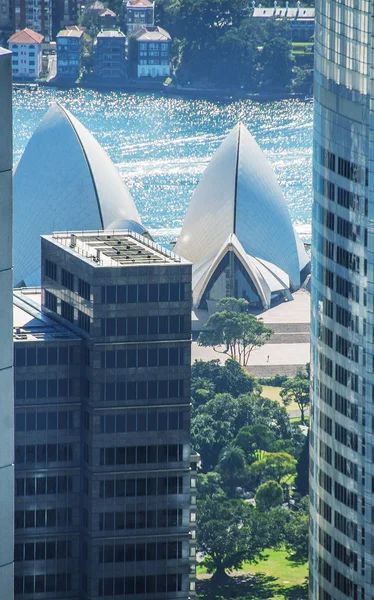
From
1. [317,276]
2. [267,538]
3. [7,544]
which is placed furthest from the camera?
[267,538]

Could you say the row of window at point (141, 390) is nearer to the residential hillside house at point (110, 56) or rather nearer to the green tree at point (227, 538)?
the green tree at point (227, 538)

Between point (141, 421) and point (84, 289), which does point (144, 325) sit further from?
point (141, 421)

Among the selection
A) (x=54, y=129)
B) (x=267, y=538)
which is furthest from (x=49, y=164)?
(x=267, y=538)

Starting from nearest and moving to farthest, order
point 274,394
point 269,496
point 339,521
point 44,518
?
point 339,521 < point 44,518 < point 269,496 < point 274,394

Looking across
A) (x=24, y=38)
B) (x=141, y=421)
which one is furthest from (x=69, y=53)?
(x=141, y=421)

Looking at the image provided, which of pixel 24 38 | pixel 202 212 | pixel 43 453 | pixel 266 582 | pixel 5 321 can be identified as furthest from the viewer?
pixel 24 38

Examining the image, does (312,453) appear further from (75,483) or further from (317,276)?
(75,483)

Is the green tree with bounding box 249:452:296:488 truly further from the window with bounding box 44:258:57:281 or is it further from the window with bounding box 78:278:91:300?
the window with bounding box 78:278:91:300
